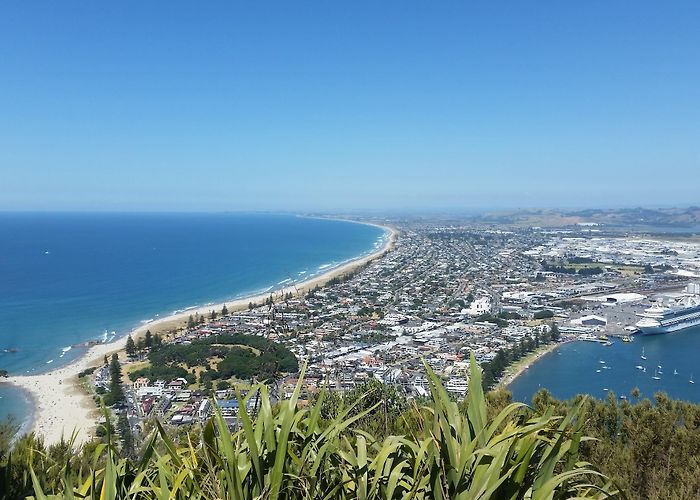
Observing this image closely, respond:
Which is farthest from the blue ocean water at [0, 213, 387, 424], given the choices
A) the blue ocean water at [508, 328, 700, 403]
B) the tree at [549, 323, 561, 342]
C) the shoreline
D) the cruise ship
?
the cruise ship

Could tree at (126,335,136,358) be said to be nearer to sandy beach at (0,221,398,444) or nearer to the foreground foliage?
sandy beach at (0,221,398,444)

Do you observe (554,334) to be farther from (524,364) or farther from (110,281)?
(110,281)

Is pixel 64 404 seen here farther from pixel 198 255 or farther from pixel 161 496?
pixel 198 255

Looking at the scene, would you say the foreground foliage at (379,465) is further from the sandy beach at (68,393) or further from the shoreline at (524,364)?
the shoreline at (524,364)

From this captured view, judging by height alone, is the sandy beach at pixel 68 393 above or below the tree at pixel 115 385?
below

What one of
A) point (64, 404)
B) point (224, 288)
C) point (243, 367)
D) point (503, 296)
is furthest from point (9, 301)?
point (503, 296)

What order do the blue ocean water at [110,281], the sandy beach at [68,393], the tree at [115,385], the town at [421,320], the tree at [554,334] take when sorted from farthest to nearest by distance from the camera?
the blue ocean water at [110,281], the tree at [554,334], the tree at [115,385], the town at [421,320], the sandy beach at [68,393]

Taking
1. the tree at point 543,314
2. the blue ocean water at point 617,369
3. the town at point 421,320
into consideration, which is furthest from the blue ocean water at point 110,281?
the tree at point 543,314
